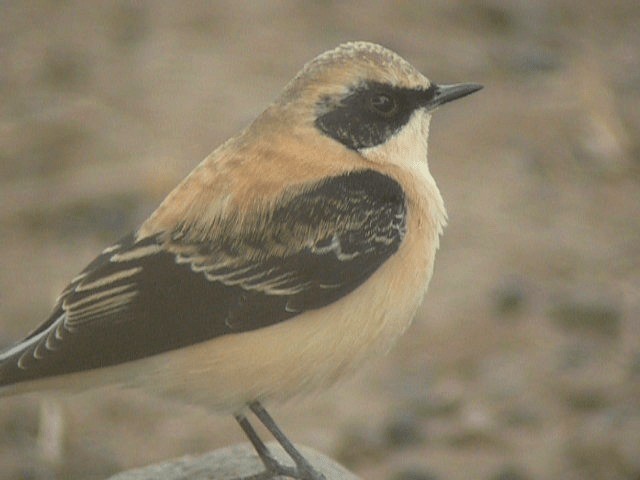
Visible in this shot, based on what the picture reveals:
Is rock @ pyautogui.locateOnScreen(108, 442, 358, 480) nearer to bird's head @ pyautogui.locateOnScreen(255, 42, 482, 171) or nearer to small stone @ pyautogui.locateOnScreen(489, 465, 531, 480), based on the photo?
bird's head @ pyautogui.locateOnScreen(255, 42, 482, 171)

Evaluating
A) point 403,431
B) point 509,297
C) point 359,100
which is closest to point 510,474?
point 403,431

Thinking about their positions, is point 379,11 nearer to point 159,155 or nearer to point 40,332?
point 159,155

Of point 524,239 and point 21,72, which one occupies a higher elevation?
point 21,72

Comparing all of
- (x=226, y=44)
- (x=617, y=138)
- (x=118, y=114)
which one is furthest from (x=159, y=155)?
(x=617, y=138)

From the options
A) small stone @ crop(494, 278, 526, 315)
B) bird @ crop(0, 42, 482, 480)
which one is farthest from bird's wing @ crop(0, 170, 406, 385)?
small stone @ crop(494, 278, 526, 315)

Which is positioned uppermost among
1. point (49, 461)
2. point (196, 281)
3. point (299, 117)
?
point (299, 117)

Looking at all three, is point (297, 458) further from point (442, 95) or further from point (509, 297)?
point (509, 297)

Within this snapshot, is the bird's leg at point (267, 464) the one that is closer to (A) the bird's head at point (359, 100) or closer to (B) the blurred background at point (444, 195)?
(A) the bird's head at point (359, 100)
